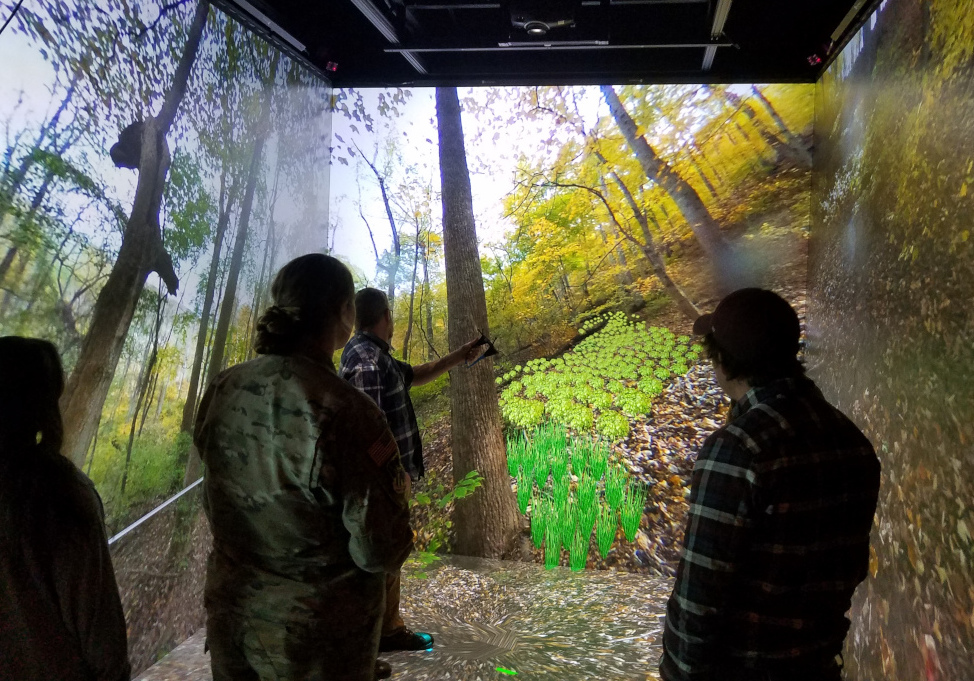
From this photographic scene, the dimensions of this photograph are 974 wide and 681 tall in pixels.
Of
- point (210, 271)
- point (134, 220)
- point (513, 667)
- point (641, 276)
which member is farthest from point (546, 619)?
point (134, 220)

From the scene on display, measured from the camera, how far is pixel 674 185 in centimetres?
376

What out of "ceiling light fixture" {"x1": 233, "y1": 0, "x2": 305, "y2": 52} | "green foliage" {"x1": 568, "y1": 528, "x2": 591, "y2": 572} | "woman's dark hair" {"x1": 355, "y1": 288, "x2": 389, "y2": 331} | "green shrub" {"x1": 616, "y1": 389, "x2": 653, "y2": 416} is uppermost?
"ceiling light fixture" {"x1": 233, "y1": 0, "x2": 305, "y2": 52}

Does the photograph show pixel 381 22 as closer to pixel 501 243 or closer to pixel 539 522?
pixel 501 243

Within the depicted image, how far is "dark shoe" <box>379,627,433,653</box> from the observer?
257 cm

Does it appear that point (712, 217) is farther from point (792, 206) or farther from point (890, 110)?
point (890, 110)

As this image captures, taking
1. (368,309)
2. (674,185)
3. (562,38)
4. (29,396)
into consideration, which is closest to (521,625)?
(368,309)

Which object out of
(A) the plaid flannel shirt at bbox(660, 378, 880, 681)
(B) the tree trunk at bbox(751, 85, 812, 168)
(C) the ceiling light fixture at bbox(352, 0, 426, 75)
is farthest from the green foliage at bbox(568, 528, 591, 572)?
(C) the ceiling light fixture at bbox(352, 0, 426, 75)

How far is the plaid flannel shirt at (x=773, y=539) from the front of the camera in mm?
1021

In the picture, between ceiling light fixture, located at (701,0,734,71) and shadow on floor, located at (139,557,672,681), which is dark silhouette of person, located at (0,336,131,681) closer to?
shadow on floor, located at (139,557,672,681)

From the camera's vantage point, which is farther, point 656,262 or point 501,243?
point 501,243

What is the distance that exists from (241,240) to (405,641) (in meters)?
2.14

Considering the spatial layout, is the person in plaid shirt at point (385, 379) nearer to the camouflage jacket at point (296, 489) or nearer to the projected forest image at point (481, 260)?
the projected forest image at point (481, 260)

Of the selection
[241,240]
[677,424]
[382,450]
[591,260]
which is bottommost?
[382,450]

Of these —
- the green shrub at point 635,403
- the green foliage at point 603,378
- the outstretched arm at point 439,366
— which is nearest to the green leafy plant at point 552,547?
the green foliage at point 603,378
